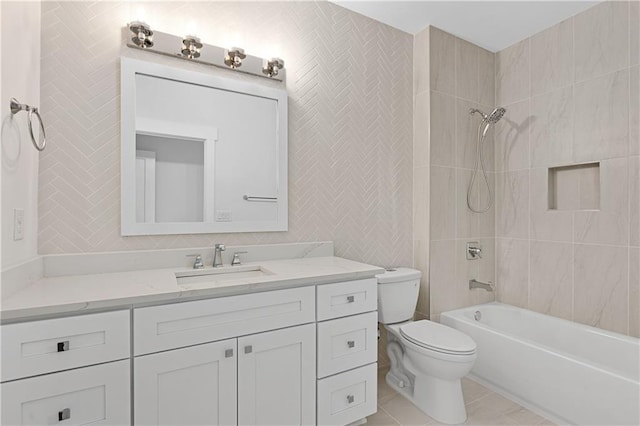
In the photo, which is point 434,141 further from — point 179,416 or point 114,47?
point 179,416

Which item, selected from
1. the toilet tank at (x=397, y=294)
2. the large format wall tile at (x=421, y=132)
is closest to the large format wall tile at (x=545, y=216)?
the large format wall tile at (x=421, y=132)

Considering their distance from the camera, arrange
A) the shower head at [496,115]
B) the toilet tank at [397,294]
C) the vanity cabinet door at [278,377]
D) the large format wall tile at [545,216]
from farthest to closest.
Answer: the shower head at [496,115] → the large format wall tile at [545,216] → the toilet tank at [397,294] → the vanity cabinet door at [278,377]

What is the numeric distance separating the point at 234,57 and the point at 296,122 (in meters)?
0.50

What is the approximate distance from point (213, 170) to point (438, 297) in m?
1.82

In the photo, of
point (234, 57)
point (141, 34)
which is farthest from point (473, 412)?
point (141, 34)

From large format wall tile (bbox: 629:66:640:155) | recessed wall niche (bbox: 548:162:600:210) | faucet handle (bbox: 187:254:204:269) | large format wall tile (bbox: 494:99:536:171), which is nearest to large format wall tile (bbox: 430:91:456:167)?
large format wall tile (bbox: 494:99:536:171)

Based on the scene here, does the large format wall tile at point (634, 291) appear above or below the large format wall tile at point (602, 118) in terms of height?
below

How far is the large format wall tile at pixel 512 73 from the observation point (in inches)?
104

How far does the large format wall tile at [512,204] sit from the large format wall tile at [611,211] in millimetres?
427

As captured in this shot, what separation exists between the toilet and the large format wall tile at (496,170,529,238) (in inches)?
41.7

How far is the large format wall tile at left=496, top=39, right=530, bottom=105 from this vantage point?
263 centimetres

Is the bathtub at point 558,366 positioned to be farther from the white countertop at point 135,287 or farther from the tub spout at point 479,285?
the white countertop at point 135,287

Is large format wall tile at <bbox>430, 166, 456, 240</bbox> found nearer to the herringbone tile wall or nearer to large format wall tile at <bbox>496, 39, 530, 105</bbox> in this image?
the herringbone tile wall

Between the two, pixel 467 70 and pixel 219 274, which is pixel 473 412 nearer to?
pixel 219 274
